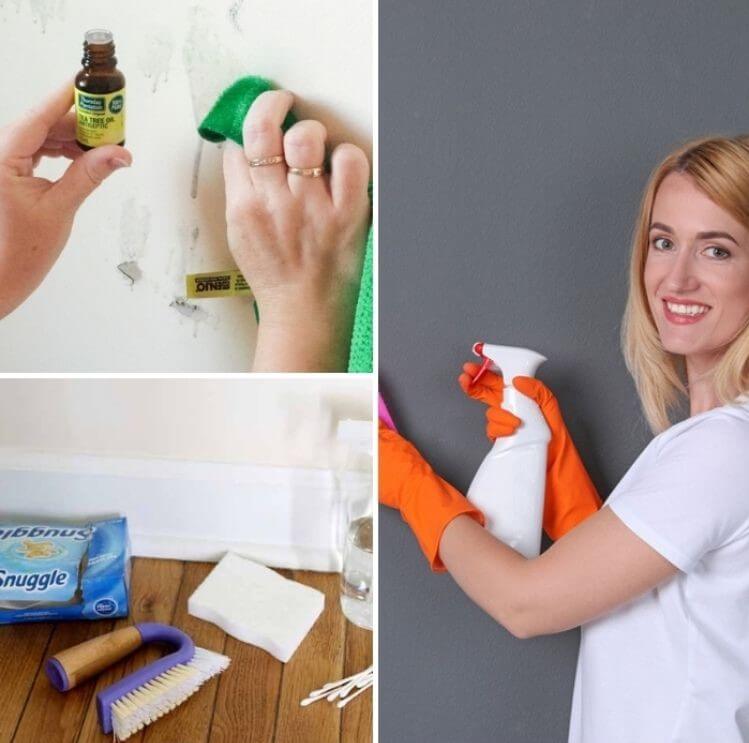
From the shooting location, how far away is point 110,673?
4.13 feet

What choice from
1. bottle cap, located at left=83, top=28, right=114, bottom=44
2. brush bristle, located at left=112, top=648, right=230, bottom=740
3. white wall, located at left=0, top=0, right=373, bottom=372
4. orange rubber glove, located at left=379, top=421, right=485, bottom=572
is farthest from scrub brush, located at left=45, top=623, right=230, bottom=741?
bottle cap, located at left=83, top=28, right=114, bottom=44

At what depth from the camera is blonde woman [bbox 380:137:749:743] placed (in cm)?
91

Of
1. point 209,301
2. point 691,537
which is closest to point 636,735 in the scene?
point 691,537

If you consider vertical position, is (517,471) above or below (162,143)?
below

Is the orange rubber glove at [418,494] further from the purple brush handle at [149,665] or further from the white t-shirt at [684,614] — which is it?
the purple brush handle at [149,665]

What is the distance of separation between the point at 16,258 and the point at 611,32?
66 cm

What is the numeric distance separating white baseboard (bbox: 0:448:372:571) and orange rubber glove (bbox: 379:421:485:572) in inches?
8.6

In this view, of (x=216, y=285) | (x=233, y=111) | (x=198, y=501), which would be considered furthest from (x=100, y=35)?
(x=198, y=501)

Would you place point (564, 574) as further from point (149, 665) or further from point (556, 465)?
point (149, 665)

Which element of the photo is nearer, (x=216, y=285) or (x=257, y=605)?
(x=216, y=285)

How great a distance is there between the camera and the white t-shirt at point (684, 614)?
0.90 metres

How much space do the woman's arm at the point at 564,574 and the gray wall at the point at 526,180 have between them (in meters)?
0.20

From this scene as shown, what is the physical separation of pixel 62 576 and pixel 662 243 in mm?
850

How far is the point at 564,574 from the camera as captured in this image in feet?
3.08
